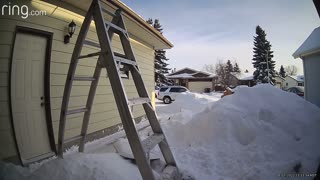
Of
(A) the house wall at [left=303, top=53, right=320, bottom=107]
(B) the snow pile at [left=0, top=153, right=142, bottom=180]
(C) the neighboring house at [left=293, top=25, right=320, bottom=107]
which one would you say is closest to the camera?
(B) the snow pile at [left=0, top=153, right=142, bottom=180]

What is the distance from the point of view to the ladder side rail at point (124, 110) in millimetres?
2531

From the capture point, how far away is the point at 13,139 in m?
3.99

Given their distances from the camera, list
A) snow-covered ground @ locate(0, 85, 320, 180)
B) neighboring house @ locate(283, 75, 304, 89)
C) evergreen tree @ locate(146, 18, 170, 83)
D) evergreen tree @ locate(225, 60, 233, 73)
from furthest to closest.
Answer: evergreen tree @ locate(225, 60, 233, 73), neighboring house @ locate(283, 75, 304, 89), evergreen tree @ locate(146, 18, 170, 83), snow-covered ground @ locate(0, 85, 320, 180)

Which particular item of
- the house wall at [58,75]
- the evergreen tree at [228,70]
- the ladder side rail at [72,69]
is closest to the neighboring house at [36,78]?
the house wall at [58,75]

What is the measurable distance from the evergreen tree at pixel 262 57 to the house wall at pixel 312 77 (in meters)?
31.6

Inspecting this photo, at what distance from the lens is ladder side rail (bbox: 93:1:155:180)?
8.30ft

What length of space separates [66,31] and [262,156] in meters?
4.91

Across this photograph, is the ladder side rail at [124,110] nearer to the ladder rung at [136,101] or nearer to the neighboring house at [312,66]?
the ladder rung at [136,101]

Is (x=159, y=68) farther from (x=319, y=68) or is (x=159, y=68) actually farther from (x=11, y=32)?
(x=11, y=32)

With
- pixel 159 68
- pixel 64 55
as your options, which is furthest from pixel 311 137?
pixel 159 68

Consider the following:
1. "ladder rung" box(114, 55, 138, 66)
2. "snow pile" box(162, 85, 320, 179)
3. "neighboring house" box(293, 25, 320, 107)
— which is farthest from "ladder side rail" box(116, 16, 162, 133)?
"neighboring house" box(293, 25, 320, 107)

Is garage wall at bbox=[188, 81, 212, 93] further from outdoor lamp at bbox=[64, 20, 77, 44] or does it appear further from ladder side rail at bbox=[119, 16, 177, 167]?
ladder side rail at bbox=[119, 16, 177, 167]

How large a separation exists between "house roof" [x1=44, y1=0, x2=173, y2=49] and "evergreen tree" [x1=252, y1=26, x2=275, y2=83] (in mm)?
35703

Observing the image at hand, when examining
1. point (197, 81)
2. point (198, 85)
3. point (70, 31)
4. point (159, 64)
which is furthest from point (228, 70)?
point (70, 31)
